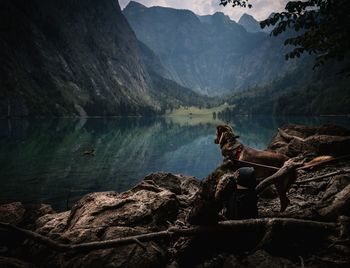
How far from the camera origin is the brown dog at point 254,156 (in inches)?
355

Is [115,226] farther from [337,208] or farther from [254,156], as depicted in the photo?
[254,156]

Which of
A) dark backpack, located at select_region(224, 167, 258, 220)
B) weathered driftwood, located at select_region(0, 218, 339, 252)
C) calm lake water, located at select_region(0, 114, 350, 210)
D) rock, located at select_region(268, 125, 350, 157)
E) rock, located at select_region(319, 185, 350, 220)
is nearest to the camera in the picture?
weathered driftwood, located at select_region(0, 218, 339, 252)

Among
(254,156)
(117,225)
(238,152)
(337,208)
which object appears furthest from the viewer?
(238,152)

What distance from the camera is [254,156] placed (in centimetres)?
1149

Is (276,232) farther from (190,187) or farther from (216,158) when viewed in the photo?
(216,158)

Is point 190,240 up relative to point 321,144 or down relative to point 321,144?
down

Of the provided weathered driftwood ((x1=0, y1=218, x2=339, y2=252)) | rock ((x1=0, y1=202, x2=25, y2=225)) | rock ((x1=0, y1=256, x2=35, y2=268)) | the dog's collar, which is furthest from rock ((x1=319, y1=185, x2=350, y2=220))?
rock ((x1=0, y1=202, x2=25, y2=225))

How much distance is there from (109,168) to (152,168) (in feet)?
23.2

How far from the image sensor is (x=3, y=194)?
30031 millimetres

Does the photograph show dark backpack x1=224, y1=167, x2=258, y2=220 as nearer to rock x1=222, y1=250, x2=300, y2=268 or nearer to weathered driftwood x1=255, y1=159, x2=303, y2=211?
rock x1=222, y1=250, x2=300, y2=268

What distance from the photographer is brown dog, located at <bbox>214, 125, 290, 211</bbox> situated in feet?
29.6

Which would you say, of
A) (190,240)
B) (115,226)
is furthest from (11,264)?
(190,240)

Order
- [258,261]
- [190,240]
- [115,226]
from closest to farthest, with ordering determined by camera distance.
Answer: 1. [258,261]
2. [190,240]
3. [115,226]

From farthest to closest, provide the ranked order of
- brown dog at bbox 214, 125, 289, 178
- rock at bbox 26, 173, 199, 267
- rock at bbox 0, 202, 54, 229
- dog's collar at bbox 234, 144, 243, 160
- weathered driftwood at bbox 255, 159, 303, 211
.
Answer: rock at bbox 0, 202, 54, 229
dog's collar at bbox 234, 144, 243, 160
brown dog at bbox 214, 125, 289, 178
weathered driftwood at bbox 255, 159, 303, 211
rock at bbox 26, 173, 199, 267
